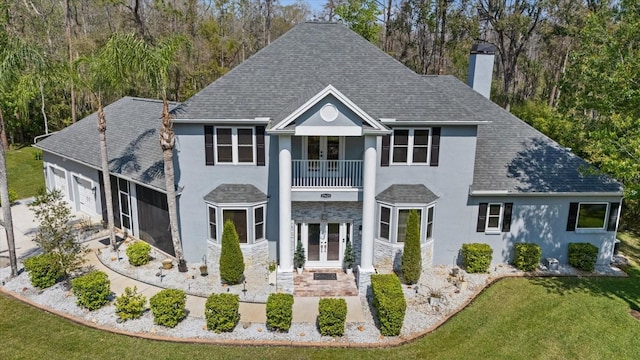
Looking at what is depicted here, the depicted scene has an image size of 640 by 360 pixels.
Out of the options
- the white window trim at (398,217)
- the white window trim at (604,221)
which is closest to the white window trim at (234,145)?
the white window trim at (398,217)

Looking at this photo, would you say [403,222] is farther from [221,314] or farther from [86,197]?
[86,197]

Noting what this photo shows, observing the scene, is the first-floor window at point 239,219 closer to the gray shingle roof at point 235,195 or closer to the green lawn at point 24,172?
the gray shingle roof at point 235,195

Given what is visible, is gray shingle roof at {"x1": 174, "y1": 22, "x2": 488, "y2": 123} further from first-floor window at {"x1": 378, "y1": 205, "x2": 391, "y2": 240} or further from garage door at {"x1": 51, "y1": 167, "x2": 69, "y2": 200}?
garage door at {"x1": 51, "y1": 167, "x2": 69, "y2": 200}

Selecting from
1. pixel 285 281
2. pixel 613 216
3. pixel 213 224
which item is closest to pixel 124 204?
pixel 213 224

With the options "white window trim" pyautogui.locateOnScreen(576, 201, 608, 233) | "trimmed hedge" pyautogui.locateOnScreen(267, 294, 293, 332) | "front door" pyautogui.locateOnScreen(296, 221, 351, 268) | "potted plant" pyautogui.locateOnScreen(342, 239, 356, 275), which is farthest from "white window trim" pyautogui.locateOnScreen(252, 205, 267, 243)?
"white window trim" pyautogui.locateOnScreen(576, 201, 608, 233)

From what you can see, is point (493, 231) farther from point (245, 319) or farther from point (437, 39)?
point (437, 39)

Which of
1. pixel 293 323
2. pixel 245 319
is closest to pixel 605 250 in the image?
pixel 293 323
